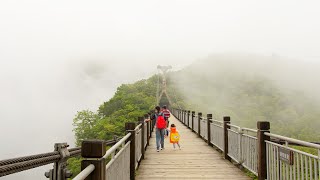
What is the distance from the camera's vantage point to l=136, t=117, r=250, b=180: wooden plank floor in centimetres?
845

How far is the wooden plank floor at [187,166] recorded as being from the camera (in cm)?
845

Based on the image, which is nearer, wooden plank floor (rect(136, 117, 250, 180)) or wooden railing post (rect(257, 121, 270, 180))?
wooden railing post (rect(257, 121, 270, 180))

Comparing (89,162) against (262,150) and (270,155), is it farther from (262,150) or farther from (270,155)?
(262,150)

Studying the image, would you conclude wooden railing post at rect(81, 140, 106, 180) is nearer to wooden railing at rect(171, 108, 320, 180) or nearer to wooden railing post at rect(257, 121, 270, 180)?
wooden railing at rect(171, 108, 320, 180)

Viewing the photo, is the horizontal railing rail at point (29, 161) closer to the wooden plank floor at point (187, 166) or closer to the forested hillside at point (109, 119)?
the wooden plank floor at point (187, 166)

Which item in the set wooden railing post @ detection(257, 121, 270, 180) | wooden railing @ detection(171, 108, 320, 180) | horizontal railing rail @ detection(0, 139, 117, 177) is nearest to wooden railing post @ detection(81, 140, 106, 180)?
horizontal railing rail @ detection(0, 139, 117, 177)

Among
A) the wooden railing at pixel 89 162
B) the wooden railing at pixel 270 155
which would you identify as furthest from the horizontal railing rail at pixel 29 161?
the wooden railing at pixel 270 155

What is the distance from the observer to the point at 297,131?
8856 cm

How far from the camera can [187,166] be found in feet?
32.2

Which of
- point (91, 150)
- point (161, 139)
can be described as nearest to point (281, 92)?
point (161, 139)

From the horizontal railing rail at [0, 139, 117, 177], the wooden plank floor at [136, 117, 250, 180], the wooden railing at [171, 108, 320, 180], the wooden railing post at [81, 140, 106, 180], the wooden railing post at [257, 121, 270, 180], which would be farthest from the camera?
the wooden plank floor at [136, 117, 250, 180]

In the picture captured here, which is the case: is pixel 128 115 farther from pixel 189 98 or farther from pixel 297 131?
pixel 189 98

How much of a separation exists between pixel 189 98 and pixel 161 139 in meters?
156

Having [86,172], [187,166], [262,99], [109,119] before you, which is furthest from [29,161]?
[262,99]
